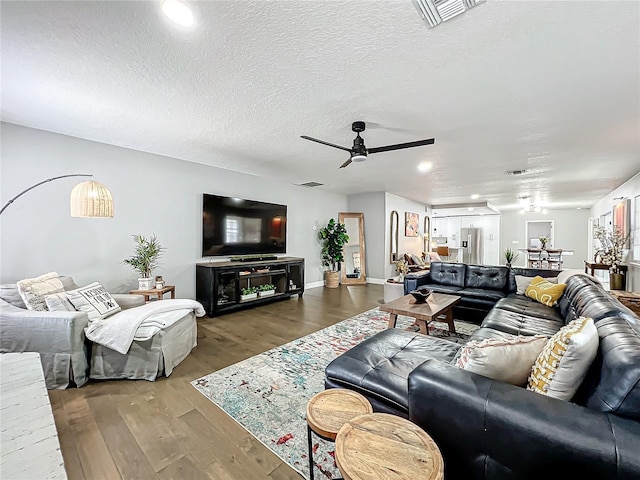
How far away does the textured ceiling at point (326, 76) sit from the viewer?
1585mm

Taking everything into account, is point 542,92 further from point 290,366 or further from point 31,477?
point 31,477

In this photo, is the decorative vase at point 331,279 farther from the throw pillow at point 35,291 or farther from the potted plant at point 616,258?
the potted plant at point 616,258

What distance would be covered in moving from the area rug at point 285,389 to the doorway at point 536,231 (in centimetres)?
1037

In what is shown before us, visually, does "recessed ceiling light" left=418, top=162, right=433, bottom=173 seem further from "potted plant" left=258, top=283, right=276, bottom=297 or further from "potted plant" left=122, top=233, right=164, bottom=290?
"potted plant" left=122, top=233, right=164, bottom=290

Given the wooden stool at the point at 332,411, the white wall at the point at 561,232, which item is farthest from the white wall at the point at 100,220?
the white wall at the point at 561,232

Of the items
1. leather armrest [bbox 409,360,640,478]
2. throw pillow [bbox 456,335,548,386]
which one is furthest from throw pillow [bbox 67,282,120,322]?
throw pillow [bbox 456,335,548,386]

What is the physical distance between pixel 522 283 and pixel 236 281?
4.33 metres

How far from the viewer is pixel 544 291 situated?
350 cm

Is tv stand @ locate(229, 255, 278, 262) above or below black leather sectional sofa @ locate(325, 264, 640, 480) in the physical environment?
above

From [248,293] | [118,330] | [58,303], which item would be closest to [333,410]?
[118,330]

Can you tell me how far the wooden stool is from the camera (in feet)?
3.93

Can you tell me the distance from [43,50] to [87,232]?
7.68 feet

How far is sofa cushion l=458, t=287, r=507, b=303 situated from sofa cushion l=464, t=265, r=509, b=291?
0.13 m

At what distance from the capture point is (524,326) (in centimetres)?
263
